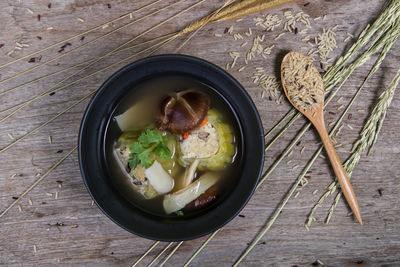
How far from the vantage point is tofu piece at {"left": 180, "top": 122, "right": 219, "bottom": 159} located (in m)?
1.89

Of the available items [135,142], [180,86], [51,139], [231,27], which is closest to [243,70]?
[231,27]

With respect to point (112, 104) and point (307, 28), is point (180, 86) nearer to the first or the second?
point (112, 104)

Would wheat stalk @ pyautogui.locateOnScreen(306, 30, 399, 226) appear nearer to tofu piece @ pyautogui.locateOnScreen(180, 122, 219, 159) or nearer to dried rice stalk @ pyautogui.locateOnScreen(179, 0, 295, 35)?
dried rice stalk @ pyautogui.locateOnScreen(179, 0, 295, 35)

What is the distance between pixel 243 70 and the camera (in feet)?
6.92

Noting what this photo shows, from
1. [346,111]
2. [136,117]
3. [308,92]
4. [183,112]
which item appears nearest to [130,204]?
[136,117]

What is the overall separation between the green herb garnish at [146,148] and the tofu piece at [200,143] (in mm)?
134

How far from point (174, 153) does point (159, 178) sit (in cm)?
17

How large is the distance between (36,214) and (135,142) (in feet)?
3.04

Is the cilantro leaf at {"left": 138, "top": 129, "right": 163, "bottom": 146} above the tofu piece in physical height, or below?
above

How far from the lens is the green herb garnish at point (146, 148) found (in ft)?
5.77

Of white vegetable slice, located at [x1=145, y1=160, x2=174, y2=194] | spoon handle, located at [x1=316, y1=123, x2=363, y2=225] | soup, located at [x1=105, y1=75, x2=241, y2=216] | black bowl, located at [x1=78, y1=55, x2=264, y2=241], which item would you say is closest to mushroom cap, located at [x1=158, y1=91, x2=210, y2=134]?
soup, located at [x1=105, y1=75, x2=241, y2=216]

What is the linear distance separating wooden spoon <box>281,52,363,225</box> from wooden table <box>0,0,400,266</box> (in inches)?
2.8

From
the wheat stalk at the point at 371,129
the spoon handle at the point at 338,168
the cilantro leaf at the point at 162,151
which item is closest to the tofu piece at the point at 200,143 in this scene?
the cilantro leaf at the point at 162,151

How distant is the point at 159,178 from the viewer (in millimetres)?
1888
